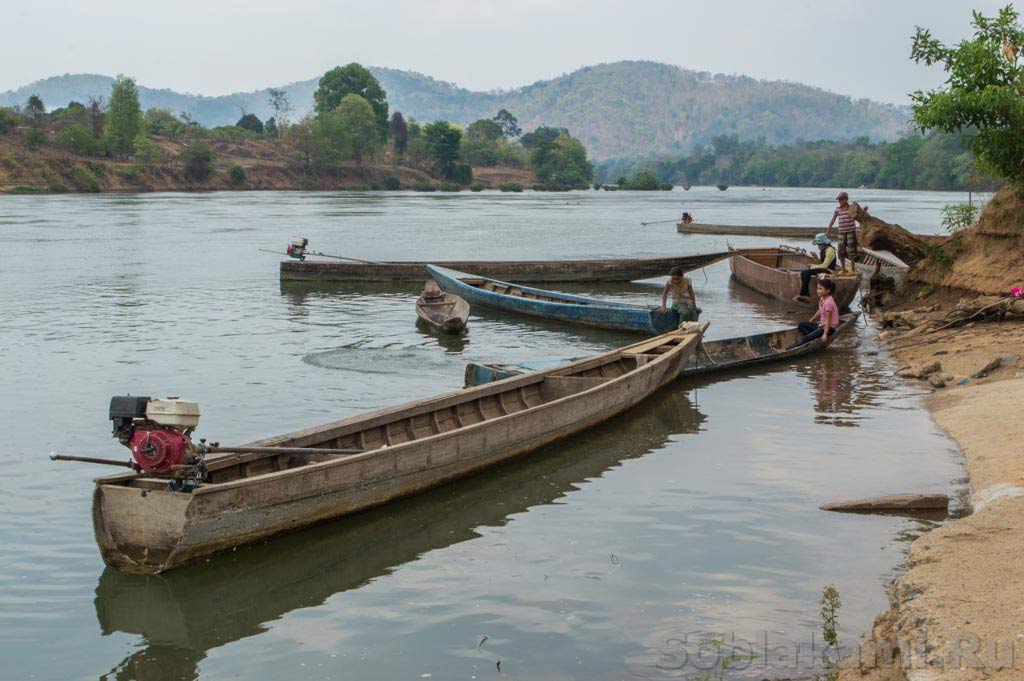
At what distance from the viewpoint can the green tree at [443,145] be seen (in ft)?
476

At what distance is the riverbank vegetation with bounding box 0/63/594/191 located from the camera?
4230 inches

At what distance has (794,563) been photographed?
8.02 metres

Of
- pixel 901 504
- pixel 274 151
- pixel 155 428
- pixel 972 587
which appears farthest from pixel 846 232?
pixel 274 151

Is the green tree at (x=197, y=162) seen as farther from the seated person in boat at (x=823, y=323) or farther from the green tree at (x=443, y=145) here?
the seated person in boat at (x=823, y=323)

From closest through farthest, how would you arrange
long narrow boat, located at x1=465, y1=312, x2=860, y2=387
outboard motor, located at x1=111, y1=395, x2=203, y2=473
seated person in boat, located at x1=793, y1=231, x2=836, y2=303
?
outboard motor, located at x1=111, y1=395, x2=203, y2=473
long narrow boat, located at x1=465, y1=312, x2=860, y2=387
seated person in boat, located at x1=793, y1=231, x2=836, y2=303

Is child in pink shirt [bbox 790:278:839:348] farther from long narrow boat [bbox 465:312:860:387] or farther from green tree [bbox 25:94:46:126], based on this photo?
green tree [bbox 25:94:46:126]

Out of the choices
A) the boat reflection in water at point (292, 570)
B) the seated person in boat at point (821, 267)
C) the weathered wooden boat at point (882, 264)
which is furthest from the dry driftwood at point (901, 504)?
the weathered wooden boat at point (882, 264)

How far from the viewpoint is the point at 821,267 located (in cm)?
2084

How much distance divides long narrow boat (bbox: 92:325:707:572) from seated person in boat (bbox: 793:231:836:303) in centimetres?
896

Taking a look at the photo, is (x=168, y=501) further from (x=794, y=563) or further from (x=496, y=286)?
(x=496, y=286)

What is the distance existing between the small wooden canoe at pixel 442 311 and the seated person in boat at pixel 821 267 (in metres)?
7.51

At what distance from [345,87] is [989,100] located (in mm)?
165676

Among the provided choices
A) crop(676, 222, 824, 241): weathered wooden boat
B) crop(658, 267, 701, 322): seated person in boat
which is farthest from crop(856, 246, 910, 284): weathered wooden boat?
crop(676, 222, 824, 241): weathered wooden boat

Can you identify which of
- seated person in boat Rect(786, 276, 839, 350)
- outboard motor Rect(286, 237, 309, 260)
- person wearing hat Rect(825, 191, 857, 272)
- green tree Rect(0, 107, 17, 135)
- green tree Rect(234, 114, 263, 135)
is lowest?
seated person in boat Rect(786, 276, 839, 350)
